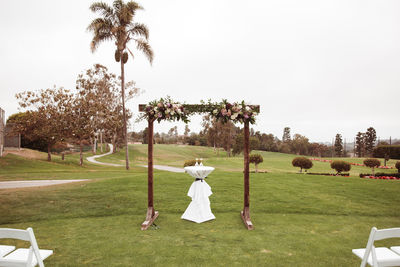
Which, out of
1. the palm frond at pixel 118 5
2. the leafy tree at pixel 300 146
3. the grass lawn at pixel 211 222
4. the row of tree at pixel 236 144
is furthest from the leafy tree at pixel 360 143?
the palm frond at pixel 118 5

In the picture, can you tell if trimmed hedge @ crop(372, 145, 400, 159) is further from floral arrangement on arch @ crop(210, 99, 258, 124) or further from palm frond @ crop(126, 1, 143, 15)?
palm frond @ crop(126, 1, 143, 15)

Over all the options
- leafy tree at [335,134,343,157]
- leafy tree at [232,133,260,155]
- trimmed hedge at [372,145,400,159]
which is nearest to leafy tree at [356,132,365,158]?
leafy tree at [335,134,343,157]

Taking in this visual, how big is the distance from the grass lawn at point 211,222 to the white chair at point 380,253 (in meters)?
1.43

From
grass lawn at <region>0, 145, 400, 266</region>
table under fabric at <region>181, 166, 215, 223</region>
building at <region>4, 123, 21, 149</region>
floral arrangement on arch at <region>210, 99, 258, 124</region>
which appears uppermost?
floral arrangement on arch at <region>210, 99, 258, 124</region>

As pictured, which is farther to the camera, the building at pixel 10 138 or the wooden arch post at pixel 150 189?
the building at pixel 10 138

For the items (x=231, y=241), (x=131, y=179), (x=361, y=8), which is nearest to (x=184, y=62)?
(x=361, y=8)

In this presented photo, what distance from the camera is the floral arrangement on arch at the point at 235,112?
7.04m

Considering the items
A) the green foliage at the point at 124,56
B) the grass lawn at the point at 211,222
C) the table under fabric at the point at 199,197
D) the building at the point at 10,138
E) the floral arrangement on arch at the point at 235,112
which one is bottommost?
the grass lawn at the point at 211,222

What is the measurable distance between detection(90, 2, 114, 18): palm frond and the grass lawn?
1666 cm

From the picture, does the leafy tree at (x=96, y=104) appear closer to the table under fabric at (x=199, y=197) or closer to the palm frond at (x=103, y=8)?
the palm frond at (x=103, y=8)

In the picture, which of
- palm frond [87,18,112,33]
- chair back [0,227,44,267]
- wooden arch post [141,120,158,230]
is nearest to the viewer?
chair back [0,227,44,267]

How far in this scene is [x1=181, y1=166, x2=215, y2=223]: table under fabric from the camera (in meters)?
7.09

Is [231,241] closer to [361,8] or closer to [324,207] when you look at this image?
[324,207]

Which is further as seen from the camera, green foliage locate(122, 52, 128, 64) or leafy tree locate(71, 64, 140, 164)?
leafy tree locate(71, 64, 140, 164)
